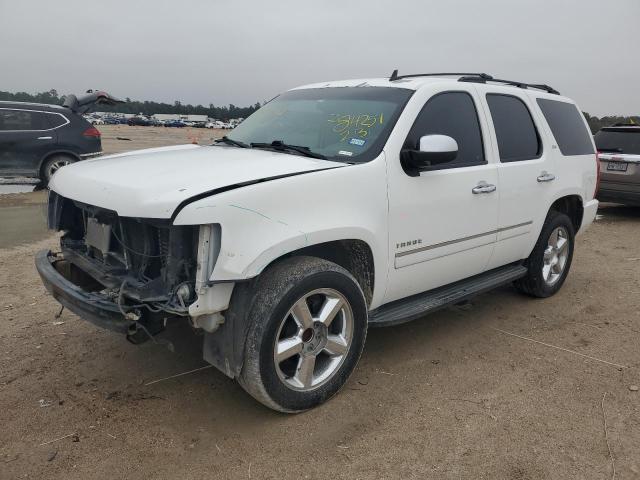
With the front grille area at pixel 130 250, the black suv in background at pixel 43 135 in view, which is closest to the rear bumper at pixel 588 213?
the front grille area at pixel 130 250

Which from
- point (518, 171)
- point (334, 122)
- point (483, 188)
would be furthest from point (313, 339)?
point (518, 171)

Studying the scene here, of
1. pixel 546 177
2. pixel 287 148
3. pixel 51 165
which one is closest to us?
pixel 287 148

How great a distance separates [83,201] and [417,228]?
6.65 ft

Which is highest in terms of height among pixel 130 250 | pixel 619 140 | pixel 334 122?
pixel 619 140

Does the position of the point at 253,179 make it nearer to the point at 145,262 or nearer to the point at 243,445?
the point at 145,262

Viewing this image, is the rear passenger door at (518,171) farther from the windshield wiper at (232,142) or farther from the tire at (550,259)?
Result: the windshield wiper at (232,142)

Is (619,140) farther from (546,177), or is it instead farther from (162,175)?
(162,175)

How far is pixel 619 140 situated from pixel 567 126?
5596mm

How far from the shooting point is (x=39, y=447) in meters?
2.79

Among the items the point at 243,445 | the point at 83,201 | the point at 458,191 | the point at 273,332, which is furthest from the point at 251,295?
the point at 458,191

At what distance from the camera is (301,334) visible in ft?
9.82

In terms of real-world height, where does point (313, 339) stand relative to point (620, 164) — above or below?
below

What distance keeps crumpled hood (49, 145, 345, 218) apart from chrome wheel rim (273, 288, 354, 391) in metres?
0.76

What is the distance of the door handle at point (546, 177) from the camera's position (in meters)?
4.57
